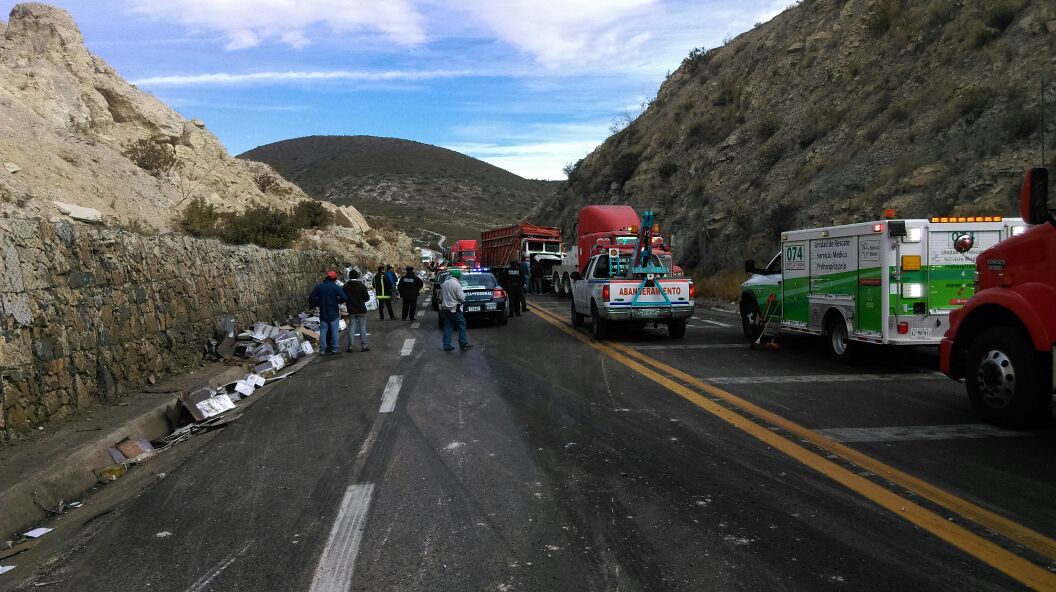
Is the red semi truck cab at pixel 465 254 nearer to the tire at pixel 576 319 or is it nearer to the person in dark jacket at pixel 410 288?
the person in dark jacket at pixel 410 288

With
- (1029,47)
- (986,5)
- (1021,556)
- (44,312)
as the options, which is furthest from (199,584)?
(986,5)

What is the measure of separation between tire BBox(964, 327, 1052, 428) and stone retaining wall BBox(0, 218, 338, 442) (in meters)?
9.82

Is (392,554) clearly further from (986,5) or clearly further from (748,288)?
(986,5)

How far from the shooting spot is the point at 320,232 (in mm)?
43281

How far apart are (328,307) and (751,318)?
854 cm

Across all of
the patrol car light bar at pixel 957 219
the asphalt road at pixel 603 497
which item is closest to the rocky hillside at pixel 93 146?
the asphalt road at pixel 603 497

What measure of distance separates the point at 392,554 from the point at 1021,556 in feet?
12.0

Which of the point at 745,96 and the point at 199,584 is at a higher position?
the point at 745,96

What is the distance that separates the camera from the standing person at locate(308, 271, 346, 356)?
1439 cm

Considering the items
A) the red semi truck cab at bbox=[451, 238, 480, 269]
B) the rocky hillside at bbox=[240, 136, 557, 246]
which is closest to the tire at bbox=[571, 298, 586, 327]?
the red semi truck cab at bbox=[451, 238, 480, 269]

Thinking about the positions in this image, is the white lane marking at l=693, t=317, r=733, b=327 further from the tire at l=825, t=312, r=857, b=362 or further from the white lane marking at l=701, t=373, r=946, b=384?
the white lane marking at l=701, t=373, r=946, b=384

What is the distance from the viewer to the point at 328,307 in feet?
47.9

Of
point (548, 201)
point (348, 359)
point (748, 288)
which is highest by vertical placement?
point (548, 201)

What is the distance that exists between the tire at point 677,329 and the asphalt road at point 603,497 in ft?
17.9
